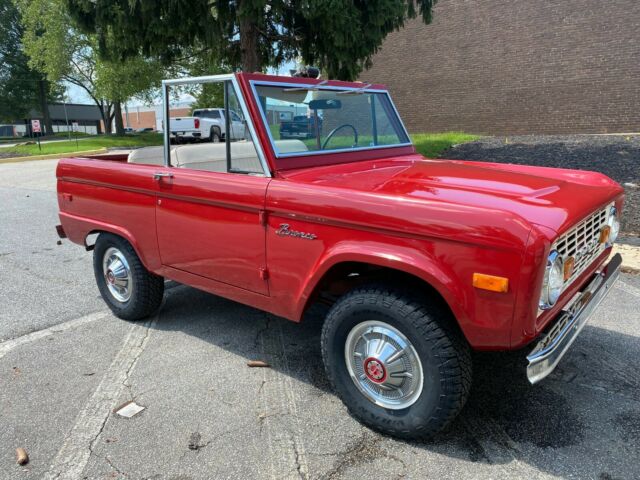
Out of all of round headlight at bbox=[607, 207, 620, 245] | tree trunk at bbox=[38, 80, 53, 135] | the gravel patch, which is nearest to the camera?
round headlight at bbox=[607, 207, 620, 245]

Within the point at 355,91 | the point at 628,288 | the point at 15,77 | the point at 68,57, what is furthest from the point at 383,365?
the point at 15,77

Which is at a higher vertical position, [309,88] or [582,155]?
[309,88]

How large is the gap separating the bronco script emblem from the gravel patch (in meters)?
4.94

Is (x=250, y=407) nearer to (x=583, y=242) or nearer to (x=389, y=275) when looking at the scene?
(x=389, y=275)

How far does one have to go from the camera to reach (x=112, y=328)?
395 cm

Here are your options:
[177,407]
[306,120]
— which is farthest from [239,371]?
[306,120]

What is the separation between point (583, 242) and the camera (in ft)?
8.34

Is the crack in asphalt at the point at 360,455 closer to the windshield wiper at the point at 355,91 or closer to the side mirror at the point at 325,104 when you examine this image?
the side mirror at the point at 325,104

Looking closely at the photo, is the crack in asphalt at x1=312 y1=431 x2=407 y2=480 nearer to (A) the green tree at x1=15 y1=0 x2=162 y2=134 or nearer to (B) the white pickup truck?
(B) the white pickup truck

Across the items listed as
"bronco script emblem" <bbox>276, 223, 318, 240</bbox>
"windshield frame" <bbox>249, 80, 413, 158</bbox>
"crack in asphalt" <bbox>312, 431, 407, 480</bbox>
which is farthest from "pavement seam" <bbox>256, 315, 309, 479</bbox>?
"windshield frame" <bbox>249, 80, 413, 158</bbox>

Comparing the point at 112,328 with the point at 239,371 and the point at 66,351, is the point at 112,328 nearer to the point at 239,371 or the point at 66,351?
the point at 66,351

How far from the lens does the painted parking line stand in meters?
3.65

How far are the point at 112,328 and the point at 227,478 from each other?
82.5 inches

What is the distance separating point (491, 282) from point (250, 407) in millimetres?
1559
